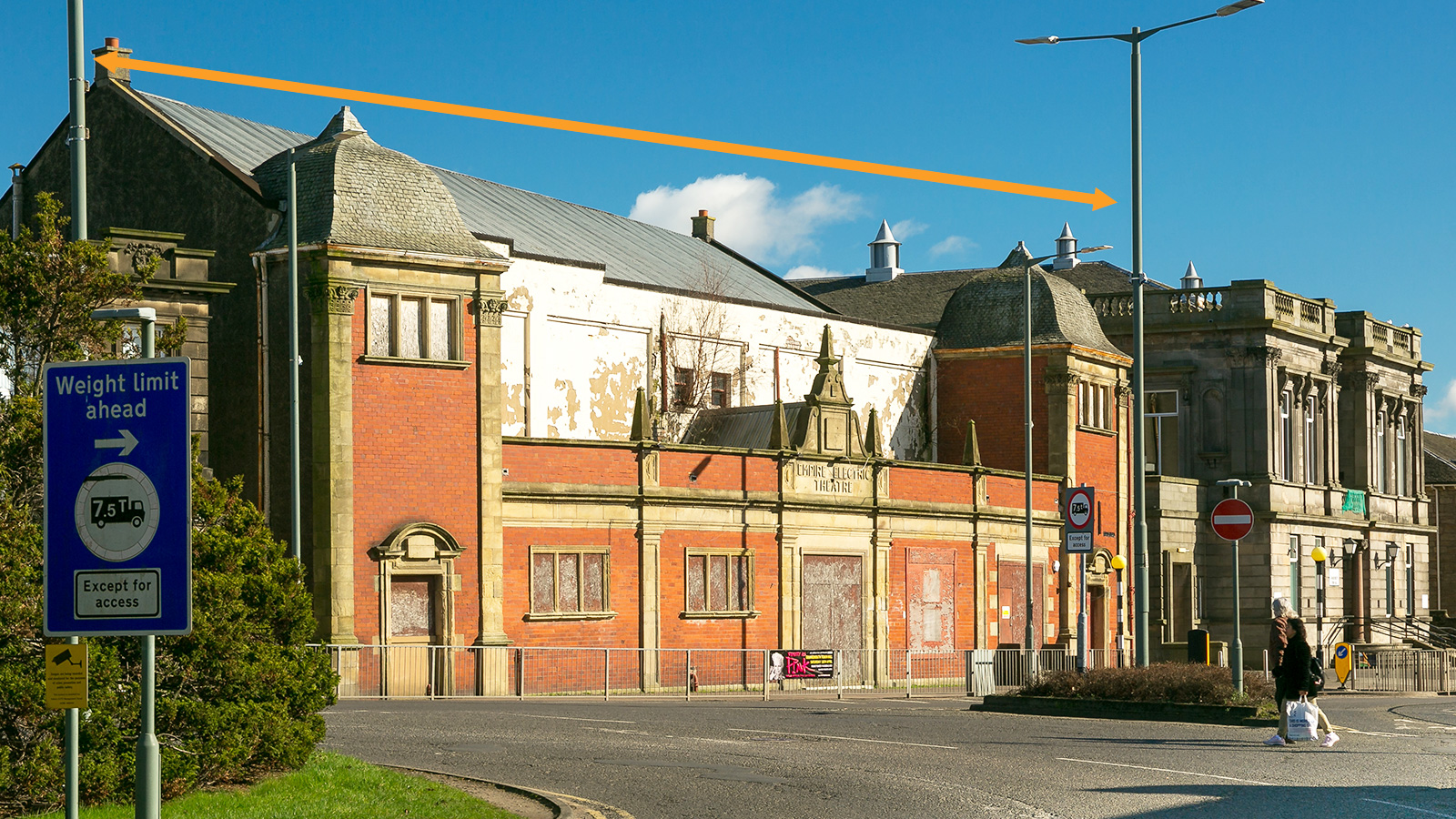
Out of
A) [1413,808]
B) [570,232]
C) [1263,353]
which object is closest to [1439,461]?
[1263,353]

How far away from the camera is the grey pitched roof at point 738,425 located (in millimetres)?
44406

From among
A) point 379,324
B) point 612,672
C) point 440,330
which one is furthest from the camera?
point 612,672

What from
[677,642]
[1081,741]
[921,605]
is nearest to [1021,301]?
[921,605]

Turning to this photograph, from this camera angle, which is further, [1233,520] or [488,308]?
[488,308]

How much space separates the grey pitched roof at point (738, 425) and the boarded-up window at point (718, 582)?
4238 mm

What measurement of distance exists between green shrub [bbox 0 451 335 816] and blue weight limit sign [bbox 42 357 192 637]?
3523 millimetres

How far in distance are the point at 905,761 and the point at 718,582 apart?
21530mm

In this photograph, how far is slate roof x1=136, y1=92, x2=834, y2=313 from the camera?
39844mm

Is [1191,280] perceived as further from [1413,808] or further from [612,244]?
[1413,808]

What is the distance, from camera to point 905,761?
1858 centimetres

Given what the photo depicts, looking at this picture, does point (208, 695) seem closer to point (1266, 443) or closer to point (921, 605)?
point (921, 605)

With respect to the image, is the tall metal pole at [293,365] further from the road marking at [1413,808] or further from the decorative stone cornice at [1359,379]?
the decorative stone cornice at [1359,379]

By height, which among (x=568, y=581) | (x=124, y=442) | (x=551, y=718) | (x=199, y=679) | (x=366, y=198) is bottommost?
(x=551, y=718)

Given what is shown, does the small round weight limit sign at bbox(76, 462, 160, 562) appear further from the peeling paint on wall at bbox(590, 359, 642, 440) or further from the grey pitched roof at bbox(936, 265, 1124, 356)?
the grey pitched roof at bbox(936, 265, 1124, 356)
